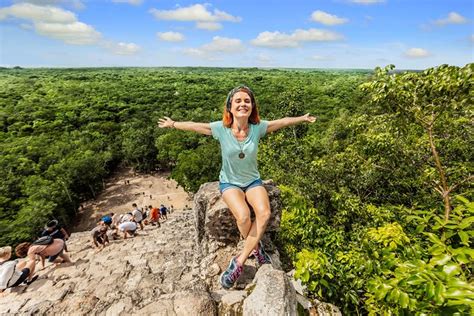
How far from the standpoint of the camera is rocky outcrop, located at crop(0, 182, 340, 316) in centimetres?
314

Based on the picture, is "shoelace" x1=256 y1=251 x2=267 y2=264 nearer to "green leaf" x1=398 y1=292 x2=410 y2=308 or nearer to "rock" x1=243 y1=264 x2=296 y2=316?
"rock" x1=243 y1=264 x2=296 y2=316

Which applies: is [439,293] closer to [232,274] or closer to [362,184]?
[232,274]

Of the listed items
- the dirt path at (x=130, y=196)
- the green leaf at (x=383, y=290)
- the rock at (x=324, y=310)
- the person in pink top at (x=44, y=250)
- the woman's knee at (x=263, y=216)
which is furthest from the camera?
the dirt path at (x=130, y=196)

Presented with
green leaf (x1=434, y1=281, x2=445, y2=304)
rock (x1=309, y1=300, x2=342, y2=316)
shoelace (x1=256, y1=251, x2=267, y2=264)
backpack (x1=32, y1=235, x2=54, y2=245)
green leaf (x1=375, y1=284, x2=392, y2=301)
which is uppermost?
green leaf (x1=434, y1=281, x2=445, y2=304)

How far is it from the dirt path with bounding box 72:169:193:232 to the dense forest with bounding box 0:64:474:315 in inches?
60.9

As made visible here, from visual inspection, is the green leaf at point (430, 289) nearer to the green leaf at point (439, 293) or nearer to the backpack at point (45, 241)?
the green leaf at point (439, 293)

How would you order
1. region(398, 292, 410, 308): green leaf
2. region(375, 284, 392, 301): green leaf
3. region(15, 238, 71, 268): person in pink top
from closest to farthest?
region(398, 292, 410, 308): green leaf, region(375, 284, 392, 301): green leaf, region(15, 238, 71, 268): person in pink top

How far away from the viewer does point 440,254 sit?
182cm

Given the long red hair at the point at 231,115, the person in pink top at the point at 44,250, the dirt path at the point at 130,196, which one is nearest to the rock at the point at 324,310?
the long red hair at the point at 231,115

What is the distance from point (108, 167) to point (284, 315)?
40.8 metres

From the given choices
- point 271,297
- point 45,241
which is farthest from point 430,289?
point 45,241

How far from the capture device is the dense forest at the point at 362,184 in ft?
6.78

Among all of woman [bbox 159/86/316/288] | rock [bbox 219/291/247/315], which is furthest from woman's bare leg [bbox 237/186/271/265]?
rock [bbox 219/291/247/315]

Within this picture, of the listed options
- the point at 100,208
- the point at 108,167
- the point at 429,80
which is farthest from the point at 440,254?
Result: the point at 108,167
